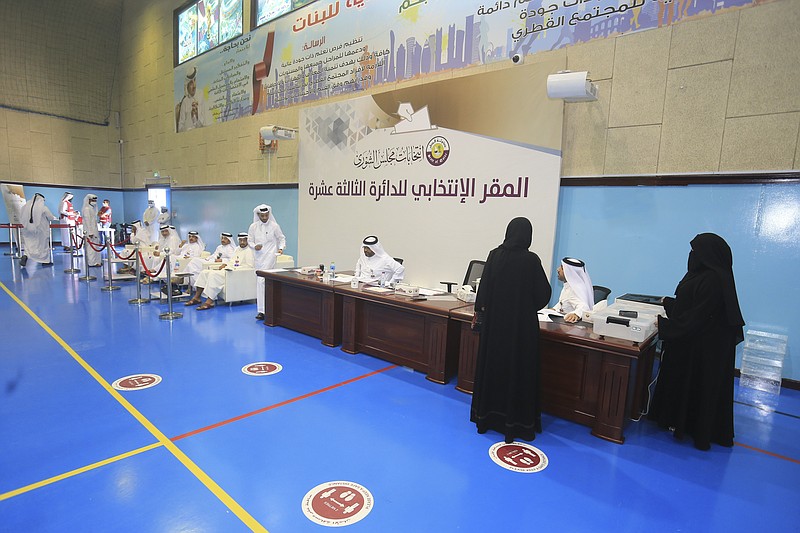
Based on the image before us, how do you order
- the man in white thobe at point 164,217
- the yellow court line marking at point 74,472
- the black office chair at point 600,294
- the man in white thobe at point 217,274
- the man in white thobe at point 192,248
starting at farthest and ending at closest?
1. the man in white thobe at point 164,217
2. the man in white thobe at point 192,248
3. the man in white thobe at point 217,274
4. the black office chair at point 600,294
5. the yellow court line marking at point 74,472

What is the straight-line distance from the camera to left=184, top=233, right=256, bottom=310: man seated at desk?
6.60 meters

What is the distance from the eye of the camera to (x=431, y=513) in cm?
216

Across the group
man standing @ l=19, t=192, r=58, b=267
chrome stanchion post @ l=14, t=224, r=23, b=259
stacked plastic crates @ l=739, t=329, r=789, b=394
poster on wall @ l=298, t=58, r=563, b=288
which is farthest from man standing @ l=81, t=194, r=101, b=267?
stacked plastic crates @ l=739, t=329, r=789, b=394

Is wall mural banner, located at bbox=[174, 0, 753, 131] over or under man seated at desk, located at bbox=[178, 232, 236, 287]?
over

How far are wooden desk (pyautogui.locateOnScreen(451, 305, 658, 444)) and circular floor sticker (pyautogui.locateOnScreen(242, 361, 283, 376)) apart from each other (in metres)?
2.44

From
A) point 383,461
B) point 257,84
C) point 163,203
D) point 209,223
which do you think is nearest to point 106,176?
point 163,203

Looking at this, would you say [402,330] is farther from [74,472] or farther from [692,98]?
[692,98]

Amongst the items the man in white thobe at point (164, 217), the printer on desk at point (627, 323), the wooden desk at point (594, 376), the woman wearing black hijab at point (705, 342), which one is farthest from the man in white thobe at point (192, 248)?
the woman wearing black hijab at point (705, 342)

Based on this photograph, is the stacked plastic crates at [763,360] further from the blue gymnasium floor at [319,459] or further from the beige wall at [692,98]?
the beige wall at [692,98]

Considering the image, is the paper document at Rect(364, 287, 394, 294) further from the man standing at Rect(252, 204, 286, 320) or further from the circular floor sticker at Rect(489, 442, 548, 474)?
the man standing at Rect(252, 204, 286, 320)

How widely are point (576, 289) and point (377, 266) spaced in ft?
8.19

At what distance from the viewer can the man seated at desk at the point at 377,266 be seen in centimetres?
533

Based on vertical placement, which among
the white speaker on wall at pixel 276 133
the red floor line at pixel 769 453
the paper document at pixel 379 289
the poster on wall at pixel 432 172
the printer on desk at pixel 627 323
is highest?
the white speaker on wall at pixel 276 133

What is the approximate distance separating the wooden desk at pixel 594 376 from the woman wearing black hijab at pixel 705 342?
0.24 m
